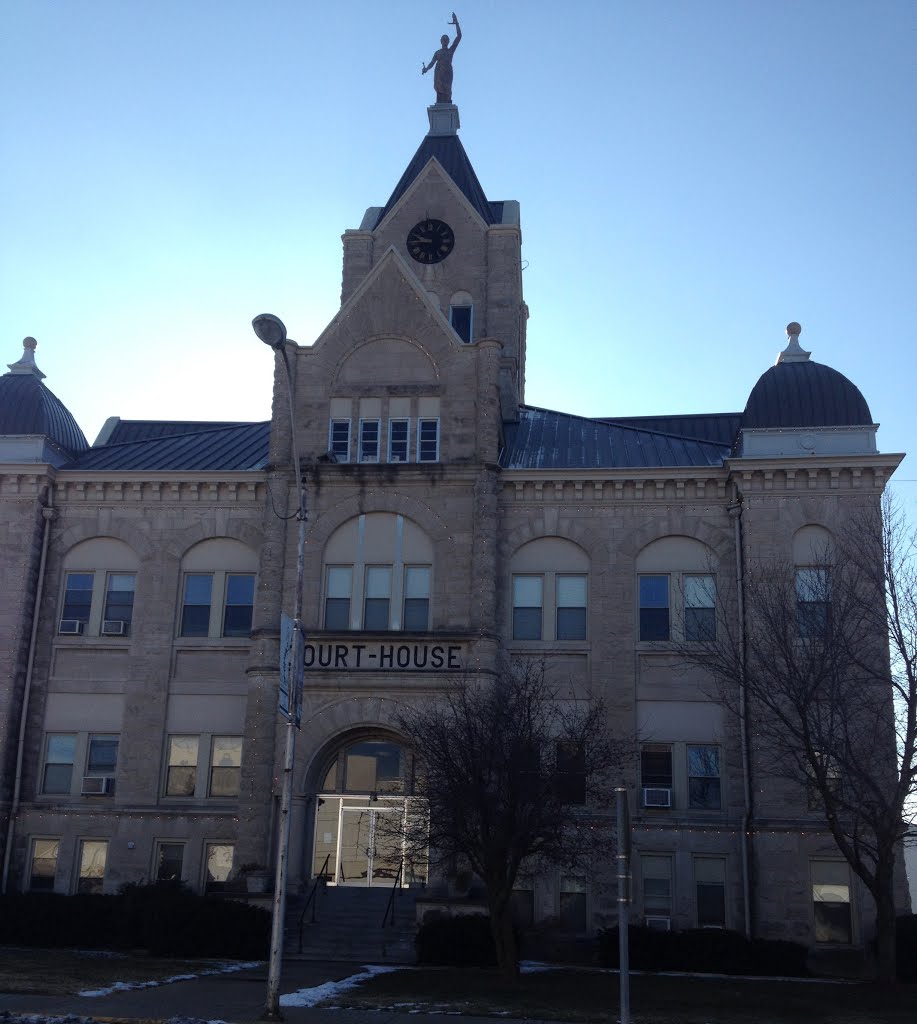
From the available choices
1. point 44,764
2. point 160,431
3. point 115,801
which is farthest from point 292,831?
point 160,431

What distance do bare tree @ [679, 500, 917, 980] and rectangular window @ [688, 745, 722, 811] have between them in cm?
157

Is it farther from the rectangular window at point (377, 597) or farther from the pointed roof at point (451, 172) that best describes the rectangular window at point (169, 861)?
the pointed roof at point (451, 172)

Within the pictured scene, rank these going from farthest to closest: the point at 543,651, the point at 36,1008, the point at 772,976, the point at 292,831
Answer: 1. the point at 543,651
2. the point at 292,831
3. the point at 772,976
4. the point at 36,1008

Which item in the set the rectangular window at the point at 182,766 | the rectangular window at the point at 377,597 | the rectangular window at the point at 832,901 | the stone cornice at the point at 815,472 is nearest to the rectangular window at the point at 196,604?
the rectangular window at the point at 182,766

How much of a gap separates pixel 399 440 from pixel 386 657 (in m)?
6.48

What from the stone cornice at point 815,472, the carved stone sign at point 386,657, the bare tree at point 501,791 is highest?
the stone cornice at point 815,472

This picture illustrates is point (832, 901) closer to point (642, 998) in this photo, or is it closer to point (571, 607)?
point (571, 607)

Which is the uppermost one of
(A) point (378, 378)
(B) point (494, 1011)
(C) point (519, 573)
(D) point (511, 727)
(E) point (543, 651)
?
(A) point (378, 378)

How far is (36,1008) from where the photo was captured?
1812 centimetres

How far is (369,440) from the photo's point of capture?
35.2 metres

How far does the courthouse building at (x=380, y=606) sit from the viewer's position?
31.9 metres

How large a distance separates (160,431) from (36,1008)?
28707mm

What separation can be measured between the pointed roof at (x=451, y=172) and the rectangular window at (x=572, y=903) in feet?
77.6

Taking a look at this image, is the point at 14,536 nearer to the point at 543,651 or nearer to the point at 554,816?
the point at 543,651
